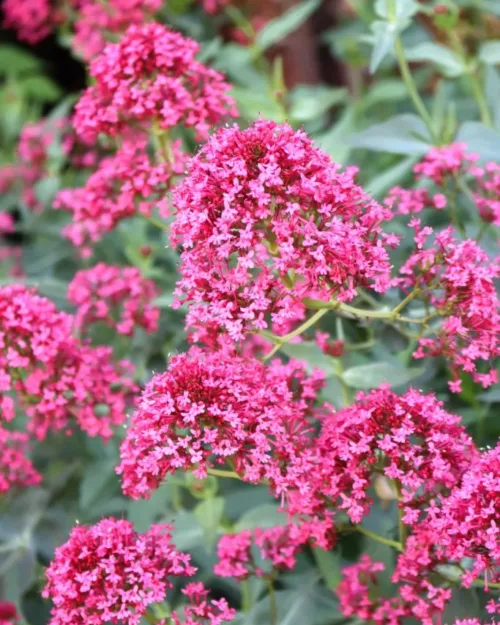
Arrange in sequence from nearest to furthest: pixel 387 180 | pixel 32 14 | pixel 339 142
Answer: pixel 387 180 < pixel 339 142 < pixel 32 14

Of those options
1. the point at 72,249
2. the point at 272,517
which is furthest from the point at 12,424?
the point at 272,517

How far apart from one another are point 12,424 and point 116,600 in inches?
35.8

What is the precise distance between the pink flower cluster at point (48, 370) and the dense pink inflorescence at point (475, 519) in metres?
0.50

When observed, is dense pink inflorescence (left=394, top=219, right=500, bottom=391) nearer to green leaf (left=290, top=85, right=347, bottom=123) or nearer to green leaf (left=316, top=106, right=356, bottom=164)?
green leaf (left=316, top=106, right=356, bottom=164)

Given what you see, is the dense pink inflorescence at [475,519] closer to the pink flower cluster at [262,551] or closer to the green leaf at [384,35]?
the pink flower cluster at [262,551]

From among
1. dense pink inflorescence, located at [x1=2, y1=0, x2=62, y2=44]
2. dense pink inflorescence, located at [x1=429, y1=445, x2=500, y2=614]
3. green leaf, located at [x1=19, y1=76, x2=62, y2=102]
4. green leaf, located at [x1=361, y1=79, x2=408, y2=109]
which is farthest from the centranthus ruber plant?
green leaf, located at [x1=19, y1=76, x2=62, y2=102]

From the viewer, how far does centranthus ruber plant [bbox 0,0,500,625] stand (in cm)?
100

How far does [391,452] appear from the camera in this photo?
1.00m

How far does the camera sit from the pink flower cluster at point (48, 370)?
1286 mm

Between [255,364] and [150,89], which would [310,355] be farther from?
[150,89]

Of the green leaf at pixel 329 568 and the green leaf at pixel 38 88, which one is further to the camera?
the green leaf at pixel 38 88

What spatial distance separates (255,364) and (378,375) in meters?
0.30

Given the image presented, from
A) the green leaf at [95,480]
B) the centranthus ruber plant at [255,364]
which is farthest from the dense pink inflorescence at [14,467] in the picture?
the green leaf at [95,480]

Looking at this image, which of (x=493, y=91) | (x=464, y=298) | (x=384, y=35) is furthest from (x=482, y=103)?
(x=464, y=298)
